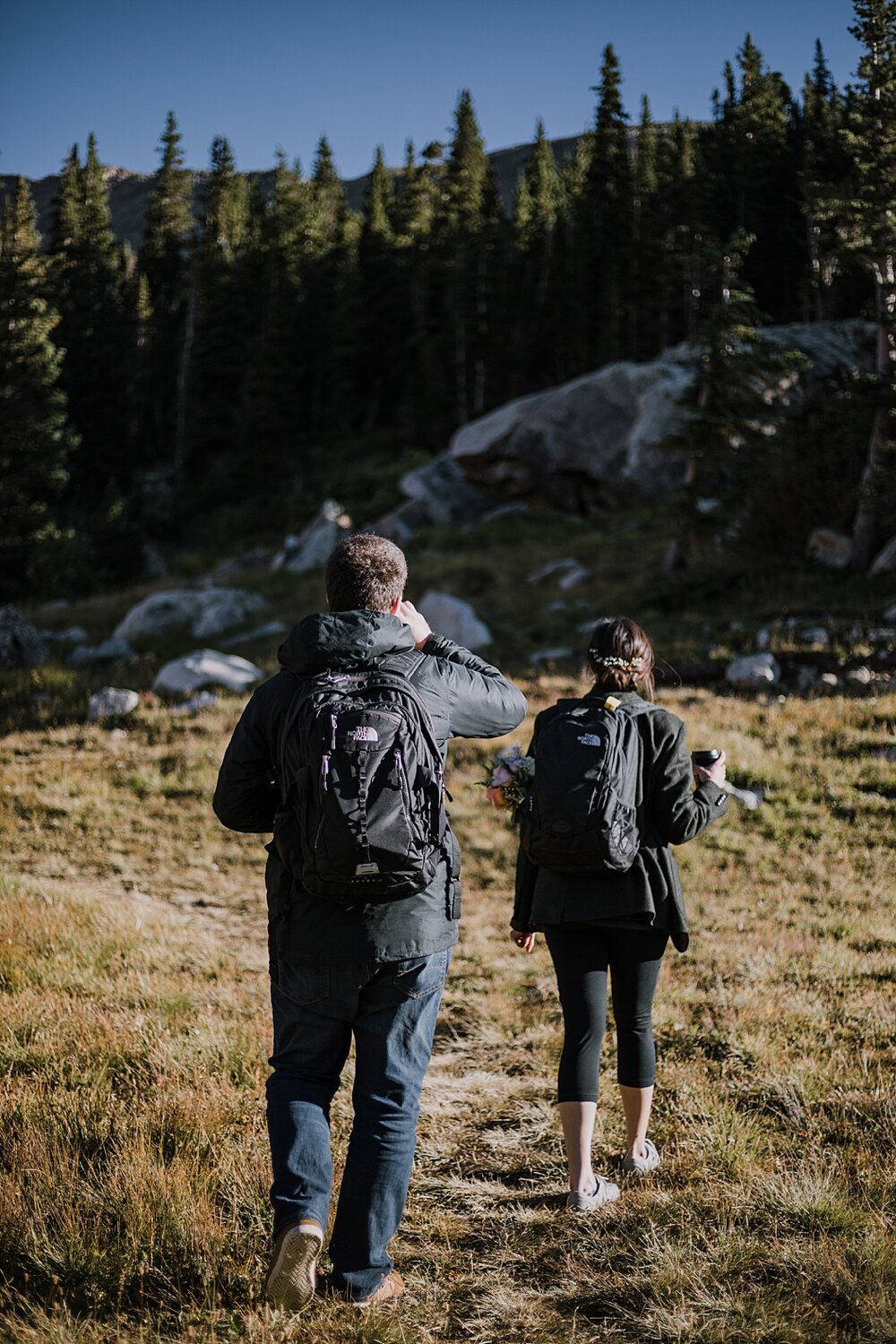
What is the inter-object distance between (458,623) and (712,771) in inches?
585

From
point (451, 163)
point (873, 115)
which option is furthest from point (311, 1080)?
point (451, 163)

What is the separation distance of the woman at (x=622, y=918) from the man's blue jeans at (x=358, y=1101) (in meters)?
0.82

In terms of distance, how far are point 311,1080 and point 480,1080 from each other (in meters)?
2.30

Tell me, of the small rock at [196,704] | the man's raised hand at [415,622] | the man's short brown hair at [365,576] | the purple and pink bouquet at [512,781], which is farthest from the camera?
the small rock at [196,704]

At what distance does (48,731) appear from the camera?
13.2m

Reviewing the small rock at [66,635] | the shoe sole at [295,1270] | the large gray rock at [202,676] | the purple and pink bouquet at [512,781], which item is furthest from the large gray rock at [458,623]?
the shoe sole at [295,1270]

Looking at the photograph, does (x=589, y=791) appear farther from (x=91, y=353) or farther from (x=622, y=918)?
(x=91, y=353)

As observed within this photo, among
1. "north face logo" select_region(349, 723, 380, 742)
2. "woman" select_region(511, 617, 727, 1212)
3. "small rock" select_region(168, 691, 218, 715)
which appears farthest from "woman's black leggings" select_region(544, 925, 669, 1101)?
"small rock" select_region(168, 691, 218, 715)

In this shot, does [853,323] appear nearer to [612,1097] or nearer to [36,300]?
[612,1097]

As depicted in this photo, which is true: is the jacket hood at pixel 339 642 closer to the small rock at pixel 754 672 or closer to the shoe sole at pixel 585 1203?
the shoe sole at pixel 585 1203

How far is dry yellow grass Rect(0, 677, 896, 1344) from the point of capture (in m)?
2.86

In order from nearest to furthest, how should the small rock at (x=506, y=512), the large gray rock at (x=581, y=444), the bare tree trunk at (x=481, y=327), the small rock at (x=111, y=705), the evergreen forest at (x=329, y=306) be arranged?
the small rock at (x=111, y=705) < the large gray rock at (x=581, y=444) < the small rock at (x=506, y=512) < the evergreen forest at (x=329, y=306) < the bare tree trunk at (x=481, y=327)

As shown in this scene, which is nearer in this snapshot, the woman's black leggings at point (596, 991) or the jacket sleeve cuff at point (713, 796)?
the woman's black leggings at point (596, 991)

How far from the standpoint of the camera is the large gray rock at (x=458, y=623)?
18000 millimetres
